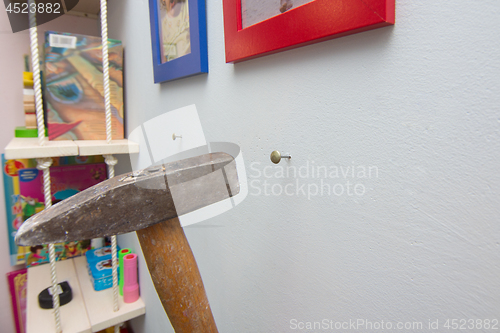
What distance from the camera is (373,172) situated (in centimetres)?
36

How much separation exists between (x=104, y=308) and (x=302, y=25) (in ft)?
3.64

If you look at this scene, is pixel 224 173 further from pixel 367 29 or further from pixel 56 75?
pixel 56 75

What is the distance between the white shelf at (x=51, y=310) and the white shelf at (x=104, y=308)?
0.02 metres

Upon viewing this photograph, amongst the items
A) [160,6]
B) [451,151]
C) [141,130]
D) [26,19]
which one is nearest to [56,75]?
[141,130]

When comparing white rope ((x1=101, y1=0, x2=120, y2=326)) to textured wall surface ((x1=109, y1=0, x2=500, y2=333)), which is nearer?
textured wall surface ((x1=109, y1=0, x2=500, y2=333))

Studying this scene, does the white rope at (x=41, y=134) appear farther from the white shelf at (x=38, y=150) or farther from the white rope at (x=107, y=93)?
the white rope at (x=107, y=93)

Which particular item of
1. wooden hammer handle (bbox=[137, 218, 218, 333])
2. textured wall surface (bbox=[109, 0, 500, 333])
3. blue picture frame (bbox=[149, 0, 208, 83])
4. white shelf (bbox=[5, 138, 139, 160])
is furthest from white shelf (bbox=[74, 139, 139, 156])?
wooden hammer handle (bbox=[137, 218, 218, 333])

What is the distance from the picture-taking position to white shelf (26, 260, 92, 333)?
0.94 metres

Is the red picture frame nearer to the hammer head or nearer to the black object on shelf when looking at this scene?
the hammer head

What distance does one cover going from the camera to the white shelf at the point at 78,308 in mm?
954

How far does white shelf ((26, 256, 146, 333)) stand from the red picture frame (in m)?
0.96

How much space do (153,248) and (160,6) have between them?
0.66 metres

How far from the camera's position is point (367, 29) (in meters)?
0.35

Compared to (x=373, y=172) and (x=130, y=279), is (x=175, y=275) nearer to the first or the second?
(x=373, y=172)
